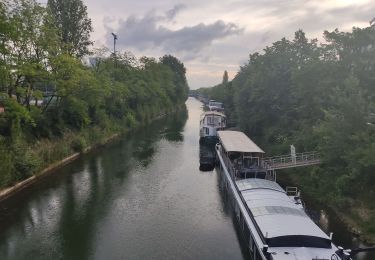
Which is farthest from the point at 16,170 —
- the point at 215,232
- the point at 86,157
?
the point at 215,232

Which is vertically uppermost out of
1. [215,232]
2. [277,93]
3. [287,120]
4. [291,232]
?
[277,93]

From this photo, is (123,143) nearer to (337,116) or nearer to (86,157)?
(86,157)

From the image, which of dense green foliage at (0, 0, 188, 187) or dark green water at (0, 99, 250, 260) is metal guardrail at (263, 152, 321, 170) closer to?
dark green water at (0, 99, 250, 260)

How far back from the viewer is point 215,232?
A: 104 ft

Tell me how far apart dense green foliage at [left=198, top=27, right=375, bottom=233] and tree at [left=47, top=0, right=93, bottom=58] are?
32.7m

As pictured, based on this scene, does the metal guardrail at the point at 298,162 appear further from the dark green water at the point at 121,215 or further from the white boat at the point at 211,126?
the white boat at the point at 211,126

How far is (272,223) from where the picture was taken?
2578 centimetres

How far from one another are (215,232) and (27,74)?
98.2 feet

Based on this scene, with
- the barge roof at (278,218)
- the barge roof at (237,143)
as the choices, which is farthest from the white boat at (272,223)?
the barge roof at (237,143)

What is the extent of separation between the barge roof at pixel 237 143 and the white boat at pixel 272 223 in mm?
2013

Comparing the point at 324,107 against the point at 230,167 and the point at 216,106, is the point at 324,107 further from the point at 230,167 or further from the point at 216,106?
the point at 216,106

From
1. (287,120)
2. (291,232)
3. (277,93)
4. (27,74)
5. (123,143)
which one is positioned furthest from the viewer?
(123,143)

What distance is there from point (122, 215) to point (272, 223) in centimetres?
1516

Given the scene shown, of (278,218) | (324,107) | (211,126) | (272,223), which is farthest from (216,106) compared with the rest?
(272,223)
